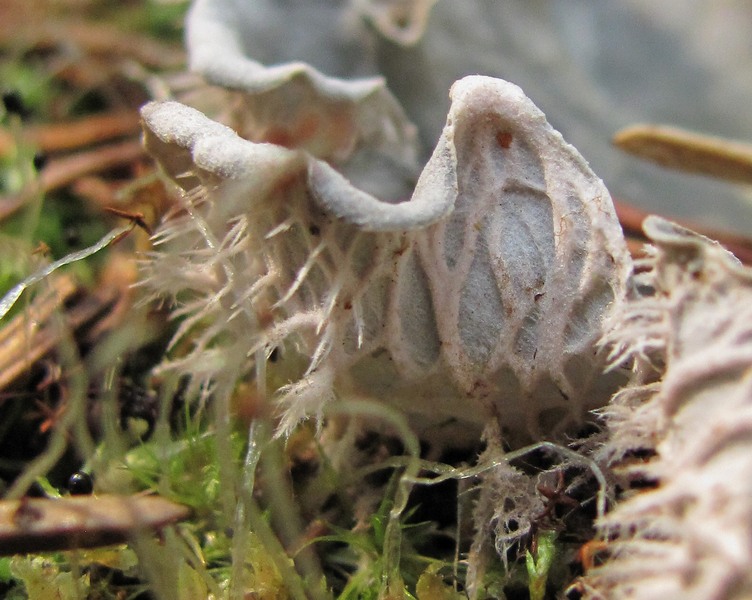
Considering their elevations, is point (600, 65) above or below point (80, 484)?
above

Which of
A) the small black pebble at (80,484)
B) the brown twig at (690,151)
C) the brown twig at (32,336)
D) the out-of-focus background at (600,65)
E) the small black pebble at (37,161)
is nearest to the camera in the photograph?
the small black pebble at (80,484)

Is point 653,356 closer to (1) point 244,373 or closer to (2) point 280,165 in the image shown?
(2) point 280,165

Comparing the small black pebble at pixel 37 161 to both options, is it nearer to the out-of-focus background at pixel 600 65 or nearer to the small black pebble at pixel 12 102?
the small black pebble at pixel 12 102

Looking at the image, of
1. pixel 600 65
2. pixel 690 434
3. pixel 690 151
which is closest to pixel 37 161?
pixel 690 434

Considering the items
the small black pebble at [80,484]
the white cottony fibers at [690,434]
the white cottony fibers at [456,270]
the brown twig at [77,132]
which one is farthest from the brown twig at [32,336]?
the white cottony fibers at [690,434]

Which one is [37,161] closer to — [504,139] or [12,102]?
[12,102]

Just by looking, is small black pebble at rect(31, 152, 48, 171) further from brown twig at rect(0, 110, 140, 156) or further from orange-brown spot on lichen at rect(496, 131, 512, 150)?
orange-brown spot on lichen at rect(496, 131, 512, 150)

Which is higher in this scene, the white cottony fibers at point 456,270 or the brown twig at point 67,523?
the white cottony fibers at point 456,270
